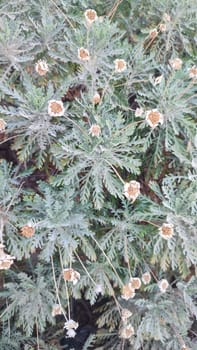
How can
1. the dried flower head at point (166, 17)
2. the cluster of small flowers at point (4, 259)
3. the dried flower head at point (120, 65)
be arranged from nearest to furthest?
1. the cluster of small flowers at point (4, 259)
2. the dried flower head at point (120, 65)
3. the dried flower head at point (166, 17)

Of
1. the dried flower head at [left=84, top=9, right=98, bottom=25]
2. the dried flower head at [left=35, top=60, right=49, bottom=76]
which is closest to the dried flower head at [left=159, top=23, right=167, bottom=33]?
the dried flower head at [left=84, top=9, right=98, bottom=25]

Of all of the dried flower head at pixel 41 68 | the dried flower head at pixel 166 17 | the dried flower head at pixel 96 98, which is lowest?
the dried flower head at pixel 96 98

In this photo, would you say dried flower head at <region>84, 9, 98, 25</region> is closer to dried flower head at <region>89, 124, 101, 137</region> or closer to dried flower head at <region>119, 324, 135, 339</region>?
dried flower head at <region>89, 124, 101, 137</region>

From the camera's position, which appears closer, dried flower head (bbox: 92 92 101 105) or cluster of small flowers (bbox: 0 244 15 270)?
cluster of small flowers (bbox: 0 244 15 270)

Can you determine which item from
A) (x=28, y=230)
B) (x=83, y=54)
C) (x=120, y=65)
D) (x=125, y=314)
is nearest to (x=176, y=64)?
(x=120, y=65)

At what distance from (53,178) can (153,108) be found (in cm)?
38

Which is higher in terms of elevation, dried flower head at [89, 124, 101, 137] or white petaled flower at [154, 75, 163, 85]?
white petaled flower at [154, 75, 163, 85]

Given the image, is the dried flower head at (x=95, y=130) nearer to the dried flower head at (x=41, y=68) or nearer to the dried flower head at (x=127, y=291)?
the dried flower head at (x=41, y=68)

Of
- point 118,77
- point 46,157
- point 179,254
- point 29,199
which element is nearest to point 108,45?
point 118,77

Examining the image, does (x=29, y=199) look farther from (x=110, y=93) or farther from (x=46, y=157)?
(x=110, y=93)

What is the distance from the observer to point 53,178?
1.25 metres

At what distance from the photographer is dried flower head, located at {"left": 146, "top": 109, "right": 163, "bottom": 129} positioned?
1.20m

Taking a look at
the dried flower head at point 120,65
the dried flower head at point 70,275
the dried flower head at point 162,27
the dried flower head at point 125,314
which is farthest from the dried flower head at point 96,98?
the dried flower head at point 125,314

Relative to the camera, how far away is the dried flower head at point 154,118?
3.94 ft
